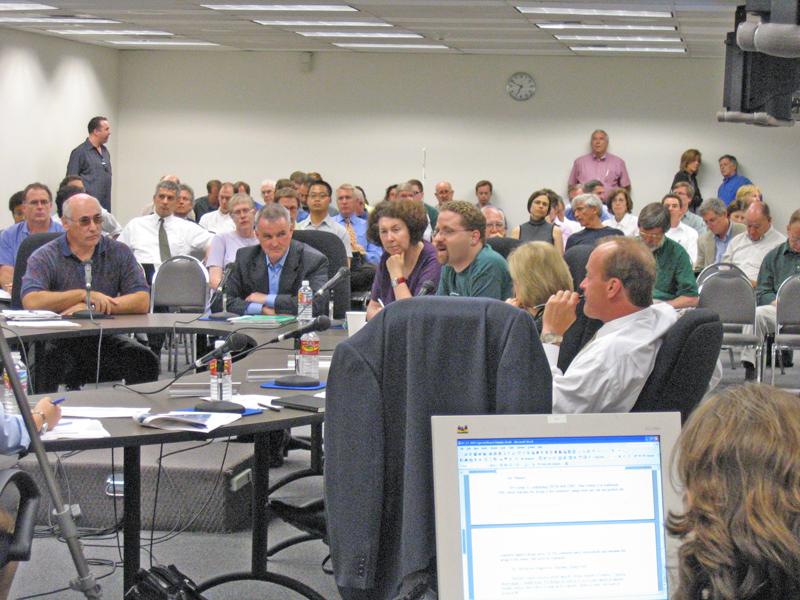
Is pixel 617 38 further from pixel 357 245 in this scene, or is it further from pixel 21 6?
pixel 21 6

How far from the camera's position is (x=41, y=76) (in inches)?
414

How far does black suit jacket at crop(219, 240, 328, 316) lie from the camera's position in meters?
4.65

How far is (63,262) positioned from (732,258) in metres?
5.11

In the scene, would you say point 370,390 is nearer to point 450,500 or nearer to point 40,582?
point 450,500

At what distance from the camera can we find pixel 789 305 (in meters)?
5.53

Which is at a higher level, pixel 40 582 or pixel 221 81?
pixel 221 81

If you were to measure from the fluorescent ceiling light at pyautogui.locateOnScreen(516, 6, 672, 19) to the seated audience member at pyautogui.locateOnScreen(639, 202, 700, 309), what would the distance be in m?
3.03

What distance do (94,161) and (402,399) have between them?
965cm

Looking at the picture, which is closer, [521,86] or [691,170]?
[691,170]

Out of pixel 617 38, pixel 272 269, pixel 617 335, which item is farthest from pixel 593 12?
pixel 617 335

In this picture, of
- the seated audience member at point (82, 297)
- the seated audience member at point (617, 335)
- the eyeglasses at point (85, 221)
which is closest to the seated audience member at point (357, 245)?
the seated audience member at point (82, 297)

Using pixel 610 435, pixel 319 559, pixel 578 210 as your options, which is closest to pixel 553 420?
pixel 610 435

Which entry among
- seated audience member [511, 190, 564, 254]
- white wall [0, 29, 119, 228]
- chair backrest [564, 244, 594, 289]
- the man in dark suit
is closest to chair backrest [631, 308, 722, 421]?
chair backrest [564, 244, 594, 289]

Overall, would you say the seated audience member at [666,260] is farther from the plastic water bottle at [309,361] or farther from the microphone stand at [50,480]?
the microphone stand at [50,480]
